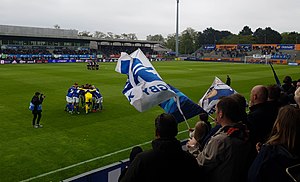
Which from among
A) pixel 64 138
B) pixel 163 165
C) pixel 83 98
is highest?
pixel 163 165

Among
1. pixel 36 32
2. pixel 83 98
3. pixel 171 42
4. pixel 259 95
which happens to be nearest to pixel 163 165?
pixel 259 95

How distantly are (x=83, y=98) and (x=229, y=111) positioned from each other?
1374 centimetres

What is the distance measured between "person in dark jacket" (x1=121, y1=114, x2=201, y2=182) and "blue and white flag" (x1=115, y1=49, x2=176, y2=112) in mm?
2866

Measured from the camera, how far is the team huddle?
1554cm

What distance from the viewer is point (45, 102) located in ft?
60.8

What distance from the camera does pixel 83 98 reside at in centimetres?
1659

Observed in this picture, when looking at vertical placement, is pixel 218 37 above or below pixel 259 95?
above

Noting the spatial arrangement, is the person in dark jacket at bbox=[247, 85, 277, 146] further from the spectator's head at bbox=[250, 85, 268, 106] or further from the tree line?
the tree line

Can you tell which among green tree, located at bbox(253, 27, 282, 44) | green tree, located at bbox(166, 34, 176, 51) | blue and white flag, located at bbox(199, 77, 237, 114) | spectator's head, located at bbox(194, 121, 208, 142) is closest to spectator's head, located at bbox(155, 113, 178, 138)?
spectator's head, located at bbox(194, 121, 208, 142)

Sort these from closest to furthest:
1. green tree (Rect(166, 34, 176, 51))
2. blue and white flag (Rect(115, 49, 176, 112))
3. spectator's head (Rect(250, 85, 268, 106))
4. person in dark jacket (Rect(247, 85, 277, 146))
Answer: person in dark jacket (Rect(247, 85, 277, 146)), spectator's head (Rect(250, 85, 268, 106)), blue and white flag (Rect(115, 49, 176, 112)), green tree (Rect(166, 34, 176, 51))

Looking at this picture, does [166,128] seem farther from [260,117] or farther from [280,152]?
[260,117]

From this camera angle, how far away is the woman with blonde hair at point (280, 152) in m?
3.04

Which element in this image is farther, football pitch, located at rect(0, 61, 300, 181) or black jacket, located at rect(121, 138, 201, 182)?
football pitch, located at rect(0, 61, 300, 181)

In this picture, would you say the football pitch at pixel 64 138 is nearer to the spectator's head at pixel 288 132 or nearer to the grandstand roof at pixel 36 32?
the spectator's head at pixel 288 132
